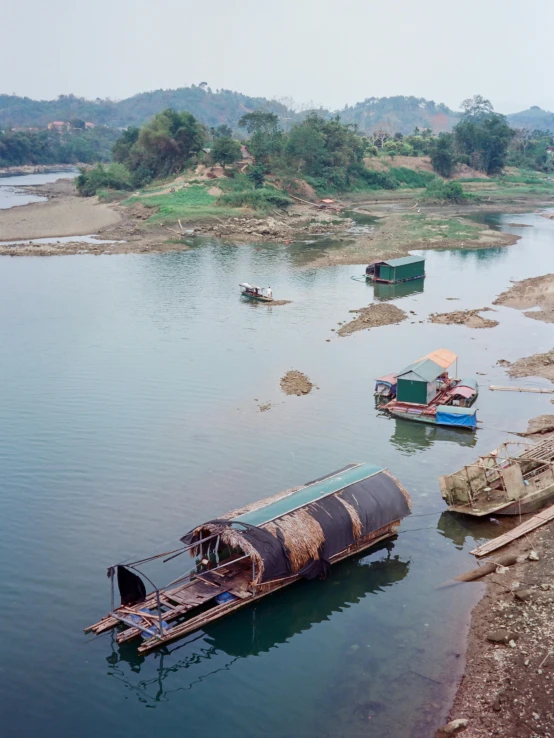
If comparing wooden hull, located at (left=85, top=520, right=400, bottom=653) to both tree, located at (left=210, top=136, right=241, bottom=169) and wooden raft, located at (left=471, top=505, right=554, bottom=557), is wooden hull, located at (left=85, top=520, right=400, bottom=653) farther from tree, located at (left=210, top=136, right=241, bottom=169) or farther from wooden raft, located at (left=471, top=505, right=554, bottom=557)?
tree, located at (left=210, top=136, right=241, bottom=169)

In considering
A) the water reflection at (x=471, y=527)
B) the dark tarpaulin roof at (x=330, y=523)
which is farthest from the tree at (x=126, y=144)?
the dark tarpaulin roof at (x=330, y=523)

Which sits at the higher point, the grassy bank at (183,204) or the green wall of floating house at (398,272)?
the grassy bank at (183,204)

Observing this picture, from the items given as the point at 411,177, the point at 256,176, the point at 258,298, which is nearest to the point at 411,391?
the point at 258,298

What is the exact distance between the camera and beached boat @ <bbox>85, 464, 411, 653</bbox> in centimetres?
1962

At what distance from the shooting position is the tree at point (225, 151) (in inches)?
4186

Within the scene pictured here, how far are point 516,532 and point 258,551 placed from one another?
9420 mm

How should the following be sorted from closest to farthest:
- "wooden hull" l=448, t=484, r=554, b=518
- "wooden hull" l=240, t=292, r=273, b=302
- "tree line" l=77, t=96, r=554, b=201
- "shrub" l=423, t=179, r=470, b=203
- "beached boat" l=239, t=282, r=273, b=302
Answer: "wooden hull" l=448, t=484, r=554, b=518
"wooden hull" l=240, t=292, r=273, b=302
"beached boat" l=239, t=282, r=273, b=302
"tree line" l=77, t=96, r=554, b=201
"shrub" l=423, t=179, r=470, b=203

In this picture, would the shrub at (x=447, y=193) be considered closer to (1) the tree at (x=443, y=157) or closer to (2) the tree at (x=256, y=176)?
(1) the tree at (x=443, y=157)

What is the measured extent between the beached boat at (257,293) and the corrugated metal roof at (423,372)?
22251 mm

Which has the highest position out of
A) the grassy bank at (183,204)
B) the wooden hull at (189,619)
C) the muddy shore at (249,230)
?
the grassy bank at (183,204)

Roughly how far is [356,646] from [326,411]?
1698cm

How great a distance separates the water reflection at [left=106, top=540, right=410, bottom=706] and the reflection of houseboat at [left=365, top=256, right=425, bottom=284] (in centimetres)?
4250

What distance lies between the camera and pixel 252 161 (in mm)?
114250

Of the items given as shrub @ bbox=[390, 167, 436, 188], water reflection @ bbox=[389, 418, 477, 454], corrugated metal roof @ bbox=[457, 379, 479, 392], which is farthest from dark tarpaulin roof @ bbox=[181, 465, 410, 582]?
shrub @ bbox=[390, 167, 436, 188]
